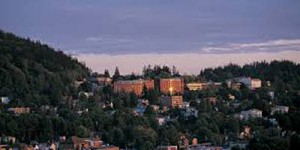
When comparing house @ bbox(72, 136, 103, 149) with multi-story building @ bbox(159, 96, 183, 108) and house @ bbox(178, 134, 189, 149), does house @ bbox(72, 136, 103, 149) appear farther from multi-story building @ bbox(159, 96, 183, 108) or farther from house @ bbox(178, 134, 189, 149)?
multi-story building @ bbox(159, 96, 183, 108)

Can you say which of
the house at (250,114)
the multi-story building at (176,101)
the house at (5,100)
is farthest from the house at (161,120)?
the house at (5,100)

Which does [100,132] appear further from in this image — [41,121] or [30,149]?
[30,149]

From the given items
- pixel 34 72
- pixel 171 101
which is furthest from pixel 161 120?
pixel 34 72

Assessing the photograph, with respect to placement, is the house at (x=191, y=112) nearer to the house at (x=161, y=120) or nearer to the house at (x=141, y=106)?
the house at (x=161, y=120)

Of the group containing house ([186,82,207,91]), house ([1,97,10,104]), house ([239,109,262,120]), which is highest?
house ([186,82,207,91])

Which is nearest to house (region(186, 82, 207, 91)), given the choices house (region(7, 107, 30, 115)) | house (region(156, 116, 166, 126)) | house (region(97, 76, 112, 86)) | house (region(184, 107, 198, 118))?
house (region(97, 76, 112, 86))

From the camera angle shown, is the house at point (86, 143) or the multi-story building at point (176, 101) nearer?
the house at point (86, 143)
